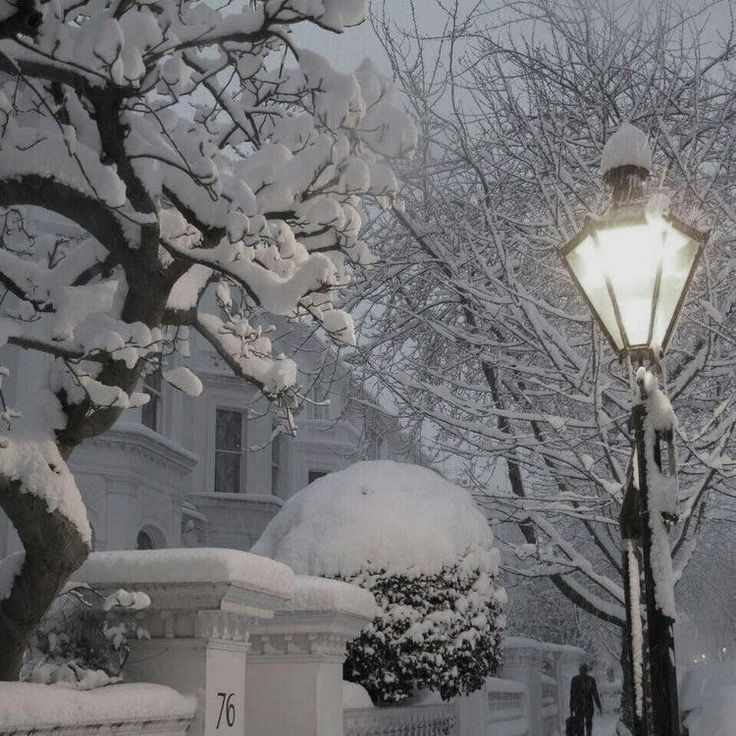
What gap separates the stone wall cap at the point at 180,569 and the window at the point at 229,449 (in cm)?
2068

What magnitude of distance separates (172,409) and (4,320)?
686 inches

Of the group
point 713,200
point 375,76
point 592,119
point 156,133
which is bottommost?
point 156,133

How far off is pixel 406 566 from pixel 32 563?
5.08 metres

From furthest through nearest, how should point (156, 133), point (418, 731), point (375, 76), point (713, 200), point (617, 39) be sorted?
point (617, 39) → point (713, 200) → point (418, 731) → point (375, 76) → point (156, 133)

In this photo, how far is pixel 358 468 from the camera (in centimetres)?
977

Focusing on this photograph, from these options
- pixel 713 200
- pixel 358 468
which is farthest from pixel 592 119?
pixel 358 468

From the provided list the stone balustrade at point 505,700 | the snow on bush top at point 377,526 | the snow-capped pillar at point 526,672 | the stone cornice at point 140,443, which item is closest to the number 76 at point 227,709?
the snow on bush top at point 377,526

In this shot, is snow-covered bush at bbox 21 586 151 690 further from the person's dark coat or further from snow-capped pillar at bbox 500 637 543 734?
the person's dark coat

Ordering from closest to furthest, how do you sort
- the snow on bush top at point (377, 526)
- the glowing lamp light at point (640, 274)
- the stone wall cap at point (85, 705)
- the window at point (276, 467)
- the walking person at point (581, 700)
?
the stone wall cap at point (85, 705) < the glowing lamp light at point (640, 274) < the snow on bush top at point (377, 526) < the walking person at point (581, 700) < the window at point (276, 467)

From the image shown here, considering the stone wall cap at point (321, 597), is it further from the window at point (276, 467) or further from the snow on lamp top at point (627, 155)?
the window at point (276, 467)

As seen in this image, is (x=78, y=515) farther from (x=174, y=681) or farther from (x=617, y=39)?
(x=617, y=39)

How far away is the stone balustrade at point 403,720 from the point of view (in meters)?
7.39

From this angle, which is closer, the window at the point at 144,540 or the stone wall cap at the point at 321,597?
the stone wall cap at the point at 321,597

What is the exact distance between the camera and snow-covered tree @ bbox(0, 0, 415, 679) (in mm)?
4047
